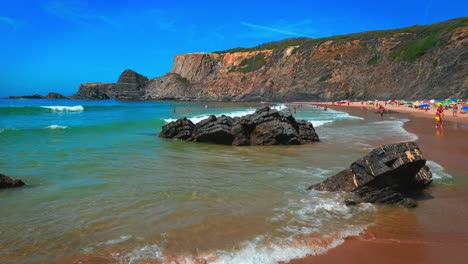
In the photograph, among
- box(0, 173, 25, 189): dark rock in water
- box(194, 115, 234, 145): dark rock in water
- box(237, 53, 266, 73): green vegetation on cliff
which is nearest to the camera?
box(0, 173, 25, 189): dark rock in water

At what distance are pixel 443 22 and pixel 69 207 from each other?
318 feet

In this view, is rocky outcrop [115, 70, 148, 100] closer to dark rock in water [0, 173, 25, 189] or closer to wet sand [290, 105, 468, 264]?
dark rock in water [0, 173, 25, 189]

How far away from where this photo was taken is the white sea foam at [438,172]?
9733 millimetres

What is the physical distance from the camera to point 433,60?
64.1 meters

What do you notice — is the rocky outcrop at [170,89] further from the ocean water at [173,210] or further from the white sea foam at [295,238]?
the white sea foam at [295,238]

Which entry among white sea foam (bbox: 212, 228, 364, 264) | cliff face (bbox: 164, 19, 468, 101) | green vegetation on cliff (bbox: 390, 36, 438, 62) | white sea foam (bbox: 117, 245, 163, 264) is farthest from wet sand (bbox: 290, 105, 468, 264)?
green vegetation on cliff (bbox: 390, 36, 438, 62)

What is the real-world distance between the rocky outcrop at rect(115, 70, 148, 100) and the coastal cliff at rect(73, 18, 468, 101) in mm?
4819

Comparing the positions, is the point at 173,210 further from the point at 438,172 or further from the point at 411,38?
the point at 411,38

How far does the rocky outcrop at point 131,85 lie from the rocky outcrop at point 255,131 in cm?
12344

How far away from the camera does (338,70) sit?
3312 inches

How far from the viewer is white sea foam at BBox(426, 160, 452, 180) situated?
9733 millimetres

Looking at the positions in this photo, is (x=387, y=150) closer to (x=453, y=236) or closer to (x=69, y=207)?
(x=453, y=236)

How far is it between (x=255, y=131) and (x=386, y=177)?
1047 cm

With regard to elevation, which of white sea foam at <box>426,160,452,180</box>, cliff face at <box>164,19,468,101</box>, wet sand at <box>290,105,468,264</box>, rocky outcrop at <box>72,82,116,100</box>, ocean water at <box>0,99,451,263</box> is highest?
cliff face at <box>164,19,468,101</box>
